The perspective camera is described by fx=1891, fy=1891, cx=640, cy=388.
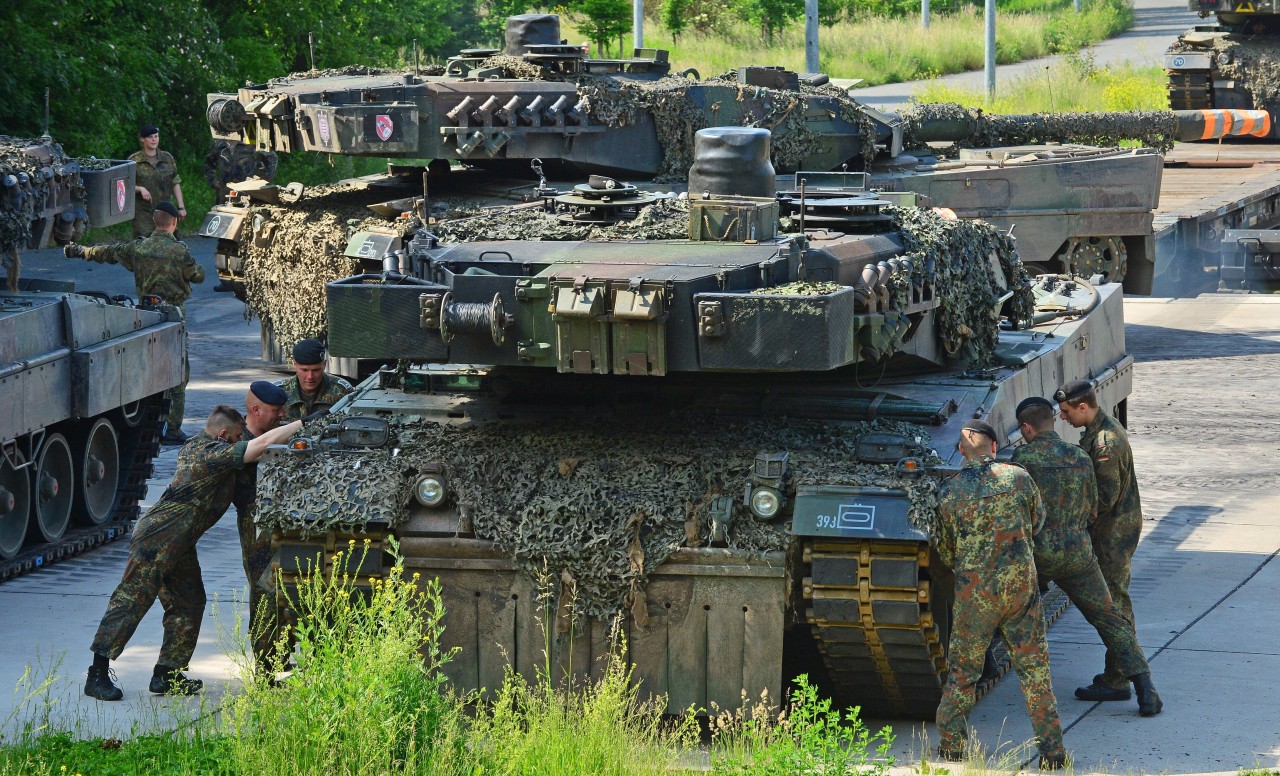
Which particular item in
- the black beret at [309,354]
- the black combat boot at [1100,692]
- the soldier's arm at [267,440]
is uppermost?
the black beret at [309,354]

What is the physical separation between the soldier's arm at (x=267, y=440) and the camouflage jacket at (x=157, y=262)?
595 centimetres

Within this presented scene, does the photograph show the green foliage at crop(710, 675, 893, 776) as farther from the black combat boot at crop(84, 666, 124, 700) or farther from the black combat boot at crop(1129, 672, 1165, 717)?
the black combat boot at crop(84, 666, 124, 700)

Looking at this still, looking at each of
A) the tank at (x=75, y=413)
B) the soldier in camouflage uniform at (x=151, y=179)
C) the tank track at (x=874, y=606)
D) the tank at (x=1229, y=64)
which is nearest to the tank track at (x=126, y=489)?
the tank at (x=75, y=413)

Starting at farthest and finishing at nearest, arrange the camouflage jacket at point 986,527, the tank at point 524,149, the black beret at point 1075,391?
the tank at point 524,149 → the black beret at point 1075,391 → the camouflage jacket at point 986,527

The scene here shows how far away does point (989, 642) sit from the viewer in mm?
7805

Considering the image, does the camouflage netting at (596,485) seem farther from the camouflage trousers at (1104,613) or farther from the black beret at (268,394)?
the camouflage trousers at (1104,613)

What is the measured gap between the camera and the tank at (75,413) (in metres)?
11.1

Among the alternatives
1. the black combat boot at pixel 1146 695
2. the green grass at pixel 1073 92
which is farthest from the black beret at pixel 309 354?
the green grass at pixel 1073 92

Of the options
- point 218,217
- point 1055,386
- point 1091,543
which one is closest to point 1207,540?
point 1055,386

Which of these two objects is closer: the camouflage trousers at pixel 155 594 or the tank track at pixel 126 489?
the camouflage trousers at pixel 155 594

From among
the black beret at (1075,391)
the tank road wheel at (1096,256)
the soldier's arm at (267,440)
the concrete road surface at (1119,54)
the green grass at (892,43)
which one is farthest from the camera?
the green grass at (892,43)

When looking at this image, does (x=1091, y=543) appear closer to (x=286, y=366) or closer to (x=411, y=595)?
(x=411, y=595)

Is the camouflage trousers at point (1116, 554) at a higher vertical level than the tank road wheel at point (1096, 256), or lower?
lower

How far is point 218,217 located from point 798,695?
32.3 ft
